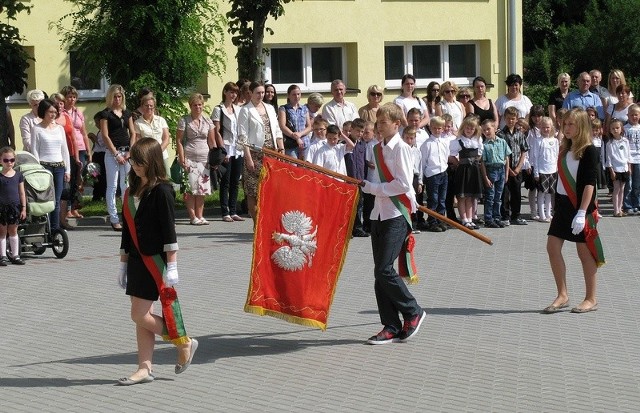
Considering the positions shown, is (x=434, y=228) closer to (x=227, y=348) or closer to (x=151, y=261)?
(x=227, y=348)

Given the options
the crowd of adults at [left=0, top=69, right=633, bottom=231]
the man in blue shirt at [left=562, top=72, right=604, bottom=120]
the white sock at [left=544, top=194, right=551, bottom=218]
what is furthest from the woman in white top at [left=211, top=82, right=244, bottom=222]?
the man in blue shirt at [left=562, top=72, right=604, bottom=120]

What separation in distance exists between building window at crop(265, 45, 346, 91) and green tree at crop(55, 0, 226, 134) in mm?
7300

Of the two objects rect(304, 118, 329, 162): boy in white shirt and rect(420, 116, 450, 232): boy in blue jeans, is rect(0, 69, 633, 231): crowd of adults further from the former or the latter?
rect(304, 118, 329, 162): boy in white shirt

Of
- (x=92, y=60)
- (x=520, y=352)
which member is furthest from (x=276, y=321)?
(x=92, y=60)

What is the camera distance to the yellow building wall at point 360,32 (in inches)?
1015

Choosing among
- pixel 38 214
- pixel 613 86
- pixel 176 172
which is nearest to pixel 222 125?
pixel 176 172

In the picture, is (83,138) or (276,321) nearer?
(276,321)

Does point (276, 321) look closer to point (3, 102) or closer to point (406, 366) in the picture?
point (406, 366)

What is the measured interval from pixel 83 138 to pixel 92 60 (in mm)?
1780

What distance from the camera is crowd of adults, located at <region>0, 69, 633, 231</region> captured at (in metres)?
16.9

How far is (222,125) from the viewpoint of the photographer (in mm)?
18891

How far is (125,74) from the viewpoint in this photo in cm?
2056

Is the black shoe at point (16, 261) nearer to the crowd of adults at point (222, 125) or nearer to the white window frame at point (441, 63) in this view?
the crowd of adults at point (222, 125)

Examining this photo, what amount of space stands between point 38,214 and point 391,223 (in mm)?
6209
